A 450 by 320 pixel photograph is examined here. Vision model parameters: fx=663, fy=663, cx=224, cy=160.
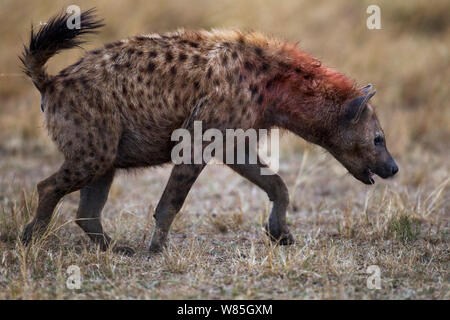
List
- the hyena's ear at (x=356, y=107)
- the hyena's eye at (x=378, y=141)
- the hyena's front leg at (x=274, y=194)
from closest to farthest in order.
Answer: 1. the hyena's ear at (x=356, y=107)
2. the hyena's eye at (x=378, y=141)
3. the hyena's front leg at (x=274, y=194)

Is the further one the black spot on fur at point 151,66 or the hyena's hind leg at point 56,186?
the black spot on fur at point 151,66

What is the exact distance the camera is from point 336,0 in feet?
39.2

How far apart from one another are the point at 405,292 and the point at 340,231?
4.28 ft

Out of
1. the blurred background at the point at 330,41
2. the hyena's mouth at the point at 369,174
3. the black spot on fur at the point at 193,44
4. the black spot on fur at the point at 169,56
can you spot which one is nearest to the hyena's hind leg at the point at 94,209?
the black spot on fur at the point at 169,56

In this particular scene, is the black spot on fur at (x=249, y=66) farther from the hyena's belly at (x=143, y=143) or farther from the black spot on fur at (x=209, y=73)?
the hyena's belly at (x=143, y=143)

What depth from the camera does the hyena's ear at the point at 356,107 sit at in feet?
15.8

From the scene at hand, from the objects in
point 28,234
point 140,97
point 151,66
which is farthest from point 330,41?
point 28,234

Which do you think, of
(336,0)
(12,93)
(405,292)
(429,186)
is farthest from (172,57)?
(336,0)

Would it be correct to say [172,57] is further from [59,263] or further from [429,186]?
[429,186]

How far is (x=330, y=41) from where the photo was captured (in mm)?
10938

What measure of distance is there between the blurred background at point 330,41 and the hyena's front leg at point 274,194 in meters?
3.31

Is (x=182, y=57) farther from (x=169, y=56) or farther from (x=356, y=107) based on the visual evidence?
(x=356, y=107)

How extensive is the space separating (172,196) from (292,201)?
1.94 metres

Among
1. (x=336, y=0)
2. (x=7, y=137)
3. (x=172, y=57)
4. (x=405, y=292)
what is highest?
(x=336, y=0)
